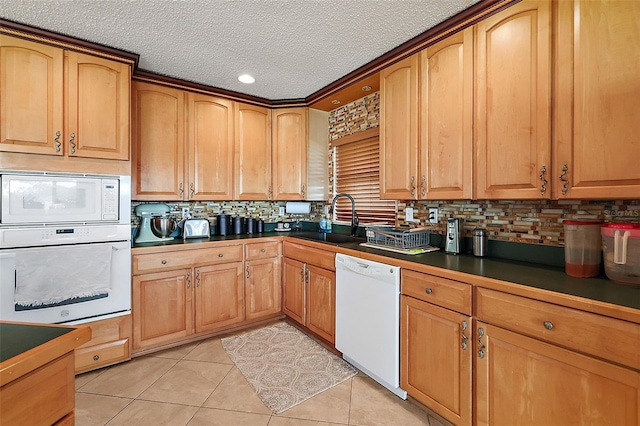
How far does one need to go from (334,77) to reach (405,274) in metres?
1.94

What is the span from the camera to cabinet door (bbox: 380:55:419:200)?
2170 millimetres

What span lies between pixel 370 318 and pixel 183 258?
166 cm

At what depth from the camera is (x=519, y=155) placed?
162 cm

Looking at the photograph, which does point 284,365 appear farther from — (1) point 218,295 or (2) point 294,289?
(1) point 218,295

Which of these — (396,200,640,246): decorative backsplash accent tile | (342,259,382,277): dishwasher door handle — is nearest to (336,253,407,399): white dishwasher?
(342,259,382,277): dishwasher door handle

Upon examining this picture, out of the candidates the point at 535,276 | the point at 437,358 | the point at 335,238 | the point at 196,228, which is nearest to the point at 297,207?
the point at 335,238

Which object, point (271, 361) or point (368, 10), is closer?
point (368, 10)

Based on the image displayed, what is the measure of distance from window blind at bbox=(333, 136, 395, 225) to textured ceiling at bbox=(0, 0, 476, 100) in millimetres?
819

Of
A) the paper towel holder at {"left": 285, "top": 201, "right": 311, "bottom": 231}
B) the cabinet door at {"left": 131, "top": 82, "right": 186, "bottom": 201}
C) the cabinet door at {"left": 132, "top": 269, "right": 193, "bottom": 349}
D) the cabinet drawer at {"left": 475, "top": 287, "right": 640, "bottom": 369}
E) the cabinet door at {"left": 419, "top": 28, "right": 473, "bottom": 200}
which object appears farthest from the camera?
the paper towel holder at {"left": 285, "top": 201, "right": 311, "bottom": 231}

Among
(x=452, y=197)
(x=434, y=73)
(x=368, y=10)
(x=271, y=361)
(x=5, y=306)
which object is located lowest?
(x=271, y=361)

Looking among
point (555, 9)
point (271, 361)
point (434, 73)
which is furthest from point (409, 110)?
point (271, 361)

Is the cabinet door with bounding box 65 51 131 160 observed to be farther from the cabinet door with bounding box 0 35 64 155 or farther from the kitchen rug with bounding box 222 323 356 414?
the kitchen rug with bounding box 222 323 356 414

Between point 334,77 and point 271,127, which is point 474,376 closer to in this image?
point 334,77

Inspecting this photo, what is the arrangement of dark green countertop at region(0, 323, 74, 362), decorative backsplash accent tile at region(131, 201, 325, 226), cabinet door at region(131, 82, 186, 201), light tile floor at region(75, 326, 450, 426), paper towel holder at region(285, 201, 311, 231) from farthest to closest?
paper towel holder at region(285, 201, 311, 231), decorative backsplash accent tile at region(131, 201, 325, 226), cabinet door at region(131, 82, 186, 201), light tile floor at region(75, 326, 450, 426), dark green countertop at region(0, 323, 74, 362)
